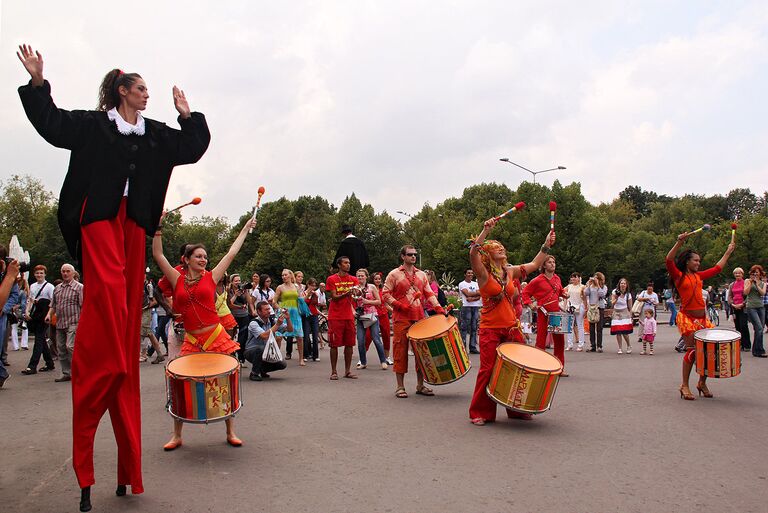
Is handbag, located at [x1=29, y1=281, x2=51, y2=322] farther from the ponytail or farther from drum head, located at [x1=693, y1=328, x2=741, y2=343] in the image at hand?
drum head, located at [x1=693, y1=328, x2=741, y2=343]

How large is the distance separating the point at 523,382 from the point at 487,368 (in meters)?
0.55

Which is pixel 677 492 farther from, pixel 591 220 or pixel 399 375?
pixel 591 220

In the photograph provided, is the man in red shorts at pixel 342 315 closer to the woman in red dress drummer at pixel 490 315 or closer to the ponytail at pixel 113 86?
the woman in red dress drummer at pixel 490 315

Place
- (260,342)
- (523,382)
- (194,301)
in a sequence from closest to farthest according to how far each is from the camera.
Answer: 1. (194,301)
2. (523,382)
3. (260,342)

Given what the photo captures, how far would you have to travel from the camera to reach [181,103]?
485 cm

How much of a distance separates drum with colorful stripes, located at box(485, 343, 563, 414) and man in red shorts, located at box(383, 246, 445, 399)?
2682mm

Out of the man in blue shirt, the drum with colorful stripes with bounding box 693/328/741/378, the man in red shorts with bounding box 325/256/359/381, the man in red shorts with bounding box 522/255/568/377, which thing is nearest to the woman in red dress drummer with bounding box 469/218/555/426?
the drum with colorful stripes with bounding box 693/328/741/378

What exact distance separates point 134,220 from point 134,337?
2.50 ft

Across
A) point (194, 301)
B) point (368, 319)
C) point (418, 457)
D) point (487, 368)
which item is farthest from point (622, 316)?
point (194, 301)

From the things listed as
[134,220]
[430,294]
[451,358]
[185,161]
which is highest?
[185,161]

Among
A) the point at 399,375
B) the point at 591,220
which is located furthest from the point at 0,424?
the point at 591,220

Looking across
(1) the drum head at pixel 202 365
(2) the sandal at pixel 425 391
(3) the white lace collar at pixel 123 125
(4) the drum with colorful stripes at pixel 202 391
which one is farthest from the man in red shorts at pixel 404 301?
(3) the white lace collar at pixel 123 125

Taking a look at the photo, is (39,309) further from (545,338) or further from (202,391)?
(545,338)

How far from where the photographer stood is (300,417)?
7.85 meters
